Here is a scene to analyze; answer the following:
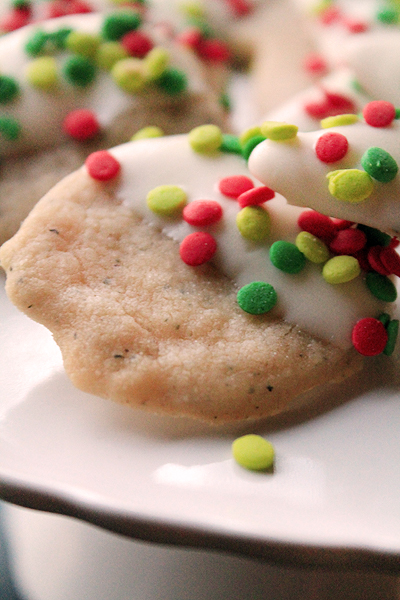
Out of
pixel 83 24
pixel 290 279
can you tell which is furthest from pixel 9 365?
pixel 83 24

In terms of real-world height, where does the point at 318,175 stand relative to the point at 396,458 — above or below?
above

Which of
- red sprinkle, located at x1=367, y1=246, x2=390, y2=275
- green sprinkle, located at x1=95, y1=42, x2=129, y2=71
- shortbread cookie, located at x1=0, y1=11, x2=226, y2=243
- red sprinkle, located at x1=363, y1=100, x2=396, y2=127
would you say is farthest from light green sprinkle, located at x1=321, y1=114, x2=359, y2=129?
green sprinkle, located at x1=95, y1=42, x2=129, y2=71

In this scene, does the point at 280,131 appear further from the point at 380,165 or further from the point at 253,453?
the point at 253,453

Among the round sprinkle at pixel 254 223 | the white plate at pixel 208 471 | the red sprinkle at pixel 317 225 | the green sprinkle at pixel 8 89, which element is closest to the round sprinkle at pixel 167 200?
the round sprinkle at pixel 254 223

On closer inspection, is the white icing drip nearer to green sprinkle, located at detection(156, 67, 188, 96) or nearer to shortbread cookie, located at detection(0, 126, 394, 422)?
shortbread cookie, located at detection(0, 126, 394, 422)

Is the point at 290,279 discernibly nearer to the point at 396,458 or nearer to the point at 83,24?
the point at 396,458

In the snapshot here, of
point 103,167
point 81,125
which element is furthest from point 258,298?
point 81,125
